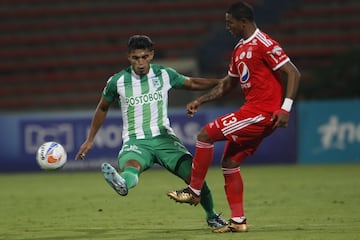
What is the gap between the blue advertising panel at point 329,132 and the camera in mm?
17297

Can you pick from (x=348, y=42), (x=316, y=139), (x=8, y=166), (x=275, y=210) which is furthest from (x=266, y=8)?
(x=275, y=210)

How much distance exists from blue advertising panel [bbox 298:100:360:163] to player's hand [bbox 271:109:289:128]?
1055cm

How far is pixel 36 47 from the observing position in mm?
22844

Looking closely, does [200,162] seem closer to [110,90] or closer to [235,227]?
[235,227]

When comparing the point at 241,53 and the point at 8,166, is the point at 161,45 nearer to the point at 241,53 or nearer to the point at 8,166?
the point at 8,166

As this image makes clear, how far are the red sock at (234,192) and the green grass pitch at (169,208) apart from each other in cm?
23

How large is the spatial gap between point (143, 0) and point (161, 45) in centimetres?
179

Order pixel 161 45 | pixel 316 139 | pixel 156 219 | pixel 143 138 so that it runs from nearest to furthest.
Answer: pixel 143 138 < pixel 156 219 < pixel 316 139 < pixel 161 45

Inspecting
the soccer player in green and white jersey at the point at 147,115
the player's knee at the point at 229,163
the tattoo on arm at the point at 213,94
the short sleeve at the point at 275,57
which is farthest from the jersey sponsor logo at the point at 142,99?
the short sleeve at the point at 275,57

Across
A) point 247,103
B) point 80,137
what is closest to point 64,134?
point 80,137

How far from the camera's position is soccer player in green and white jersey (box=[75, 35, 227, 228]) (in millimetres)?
7797

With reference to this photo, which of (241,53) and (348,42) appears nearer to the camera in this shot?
(241,53)

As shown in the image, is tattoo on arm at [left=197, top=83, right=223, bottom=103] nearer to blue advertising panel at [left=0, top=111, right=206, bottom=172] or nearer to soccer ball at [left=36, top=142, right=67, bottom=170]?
soccer ball at [left=36, top=142, right=67, bottom=170]

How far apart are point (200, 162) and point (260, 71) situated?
0.96 meters
